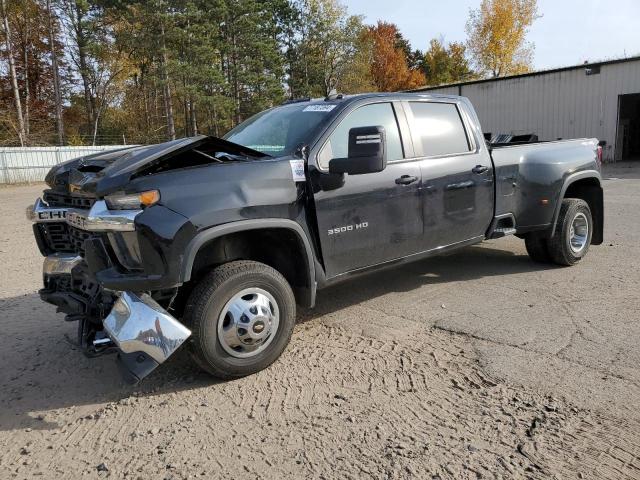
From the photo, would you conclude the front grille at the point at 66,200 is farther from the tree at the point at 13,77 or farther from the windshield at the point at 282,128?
the tree at the point at 13,77

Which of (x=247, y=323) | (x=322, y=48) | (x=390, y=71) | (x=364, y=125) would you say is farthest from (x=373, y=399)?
(x=390, y=71)

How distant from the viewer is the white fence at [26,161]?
76.6 feet

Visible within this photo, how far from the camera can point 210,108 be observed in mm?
36250

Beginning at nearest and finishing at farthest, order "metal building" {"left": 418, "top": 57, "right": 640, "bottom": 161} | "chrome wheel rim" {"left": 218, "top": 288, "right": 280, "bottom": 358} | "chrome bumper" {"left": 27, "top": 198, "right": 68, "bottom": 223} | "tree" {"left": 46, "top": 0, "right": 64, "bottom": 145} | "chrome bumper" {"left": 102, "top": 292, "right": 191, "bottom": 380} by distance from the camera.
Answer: "chrome bumper" {"left": 102, "top": 292, "right": 191, "bottom": 380}, "chrome wheel rim" {"left": 218, "top": 288, "right": 280, "bottom": 358}, "chrome bumper" {"left": 27, "top": 198, "right": 68, "bottom": 223}, "metal building" {"left": 418, "top": 57, "right": 640, "bottom": 161}, "tree" {"left": 46, "top": 0, "right": 64, "bottom": 145}

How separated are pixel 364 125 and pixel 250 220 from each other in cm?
145

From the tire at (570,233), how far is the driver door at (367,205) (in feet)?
7.30

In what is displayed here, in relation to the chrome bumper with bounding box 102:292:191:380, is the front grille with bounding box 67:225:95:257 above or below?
above

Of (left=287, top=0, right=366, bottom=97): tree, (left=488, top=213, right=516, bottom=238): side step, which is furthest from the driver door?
(left=287, top=0, right=366, bottom=97): tree

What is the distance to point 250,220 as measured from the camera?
3330 mm

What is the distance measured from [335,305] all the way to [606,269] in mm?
3224

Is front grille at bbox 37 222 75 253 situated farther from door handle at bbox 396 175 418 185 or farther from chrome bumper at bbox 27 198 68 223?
door handle at bbox 396 175 418 185

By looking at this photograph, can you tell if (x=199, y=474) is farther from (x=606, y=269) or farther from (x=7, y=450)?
(x=606, y=269)

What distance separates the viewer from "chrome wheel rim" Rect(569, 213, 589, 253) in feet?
19.9

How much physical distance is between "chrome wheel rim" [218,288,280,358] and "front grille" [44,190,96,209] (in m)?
1.15
